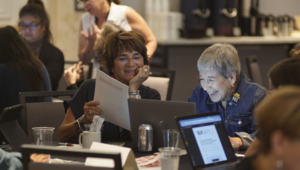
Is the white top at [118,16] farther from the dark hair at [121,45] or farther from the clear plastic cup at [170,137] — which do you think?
the clear plastic cup at [170,137]

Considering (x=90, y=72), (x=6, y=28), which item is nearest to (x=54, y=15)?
(x=90, y=72)

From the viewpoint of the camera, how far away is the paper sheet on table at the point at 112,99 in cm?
196

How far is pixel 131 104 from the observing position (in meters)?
1.85

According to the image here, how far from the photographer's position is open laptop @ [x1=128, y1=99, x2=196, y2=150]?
1.75 meters

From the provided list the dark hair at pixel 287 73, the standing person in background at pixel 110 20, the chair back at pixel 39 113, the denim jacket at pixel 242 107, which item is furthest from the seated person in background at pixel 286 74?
the standing person in background at pixel 110 20

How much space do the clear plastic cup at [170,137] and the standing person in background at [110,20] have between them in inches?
72.1

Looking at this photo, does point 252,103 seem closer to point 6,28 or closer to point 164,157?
point 164,157

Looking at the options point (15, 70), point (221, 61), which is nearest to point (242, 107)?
point (221, 61)

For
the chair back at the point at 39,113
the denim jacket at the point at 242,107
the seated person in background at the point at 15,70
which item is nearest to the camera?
the denim jacket at the point at 242,107

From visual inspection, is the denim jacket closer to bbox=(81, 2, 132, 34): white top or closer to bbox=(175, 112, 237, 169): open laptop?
bbox=(175, 112, 237, 169): open laptop

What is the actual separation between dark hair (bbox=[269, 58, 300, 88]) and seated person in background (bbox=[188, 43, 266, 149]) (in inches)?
26.4

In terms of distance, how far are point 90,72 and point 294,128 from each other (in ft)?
9.17

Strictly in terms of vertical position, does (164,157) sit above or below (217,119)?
below

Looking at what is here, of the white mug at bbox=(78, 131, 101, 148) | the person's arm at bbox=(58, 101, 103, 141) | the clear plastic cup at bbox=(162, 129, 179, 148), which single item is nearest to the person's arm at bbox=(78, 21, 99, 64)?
the person's arm at bbox=(58, 101, 103, 141)
